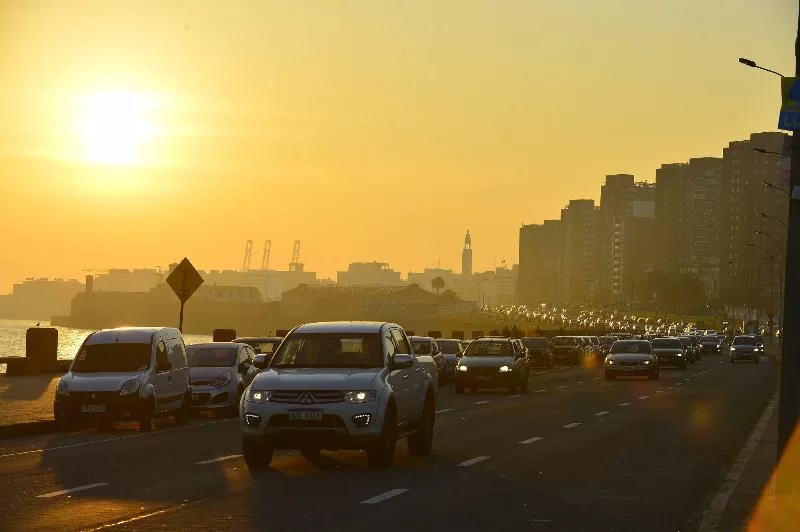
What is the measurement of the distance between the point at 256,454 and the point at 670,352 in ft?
191

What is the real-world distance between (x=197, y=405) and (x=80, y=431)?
4.22m

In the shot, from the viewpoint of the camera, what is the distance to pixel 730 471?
19922 millimetres

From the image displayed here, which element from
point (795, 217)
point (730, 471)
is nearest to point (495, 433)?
point (730, 471)

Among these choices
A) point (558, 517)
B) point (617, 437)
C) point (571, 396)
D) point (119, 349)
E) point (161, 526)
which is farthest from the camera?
point (571, 396)

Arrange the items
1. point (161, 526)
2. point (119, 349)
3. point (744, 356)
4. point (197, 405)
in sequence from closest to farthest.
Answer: point (161, 526)
point (119, 349)
point (197, 405)
point (744, 356)

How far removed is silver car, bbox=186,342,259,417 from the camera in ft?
107

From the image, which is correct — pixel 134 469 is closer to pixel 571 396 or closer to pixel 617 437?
pixel 617 437

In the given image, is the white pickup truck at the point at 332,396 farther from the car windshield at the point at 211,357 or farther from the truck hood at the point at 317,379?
the car windshield at the point at 211,357

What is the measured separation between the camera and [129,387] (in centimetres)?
2772

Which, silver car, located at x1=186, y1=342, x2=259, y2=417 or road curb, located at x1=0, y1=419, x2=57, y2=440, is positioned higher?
silver car, located at x1=186, y1=342, x2=259, y2=417

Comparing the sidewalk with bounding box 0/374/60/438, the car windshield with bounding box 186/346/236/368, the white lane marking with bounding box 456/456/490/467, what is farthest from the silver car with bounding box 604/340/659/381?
the white lane marking with bounding box 456/456/490/467

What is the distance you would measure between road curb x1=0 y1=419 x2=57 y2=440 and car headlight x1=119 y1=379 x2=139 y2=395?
1577 mm

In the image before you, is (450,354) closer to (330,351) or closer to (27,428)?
(27,428)

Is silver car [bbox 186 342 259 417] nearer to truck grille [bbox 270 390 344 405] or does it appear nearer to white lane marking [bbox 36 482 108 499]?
truck grille [bbox 270 390 344 405]
